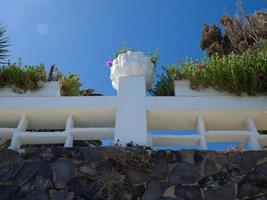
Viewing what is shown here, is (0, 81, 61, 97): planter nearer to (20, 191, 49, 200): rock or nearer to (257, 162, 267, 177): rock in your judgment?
(20, 191, 49, 200): rock

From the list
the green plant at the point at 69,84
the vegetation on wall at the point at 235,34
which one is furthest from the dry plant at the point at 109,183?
the vegetation on wall at the point at 235,34

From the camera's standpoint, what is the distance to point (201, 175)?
5.45m

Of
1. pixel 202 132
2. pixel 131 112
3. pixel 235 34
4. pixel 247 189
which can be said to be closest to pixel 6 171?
pixel 131 112

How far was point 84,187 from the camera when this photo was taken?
5328 mm

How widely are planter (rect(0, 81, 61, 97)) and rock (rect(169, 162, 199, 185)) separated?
85.3 inches

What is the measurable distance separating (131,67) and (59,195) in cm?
242

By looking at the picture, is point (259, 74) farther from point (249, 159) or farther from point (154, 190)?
point (154, 190)

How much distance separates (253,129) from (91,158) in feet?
7.50

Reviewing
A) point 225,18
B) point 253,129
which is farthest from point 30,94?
point 225,18

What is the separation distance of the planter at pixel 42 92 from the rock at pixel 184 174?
2168 mm

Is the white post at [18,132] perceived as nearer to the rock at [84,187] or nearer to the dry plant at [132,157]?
the rock at [84,187]

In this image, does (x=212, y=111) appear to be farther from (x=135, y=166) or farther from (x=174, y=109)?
(x=135, y=166)

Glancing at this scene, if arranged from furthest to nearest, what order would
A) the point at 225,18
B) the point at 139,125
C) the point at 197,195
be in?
the point at 225,18 → the point at 139,125 → the point at 197,195

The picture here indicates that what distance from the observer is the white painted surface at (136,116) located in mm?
6109
